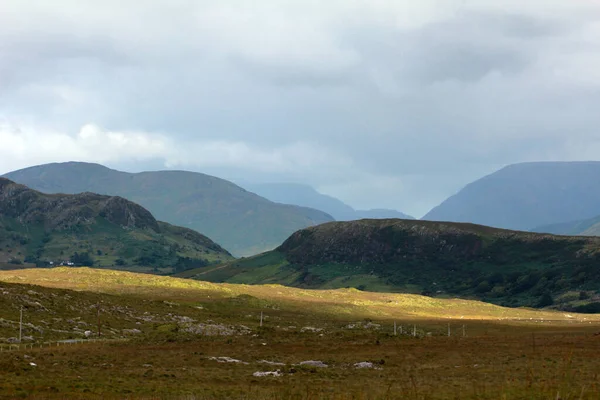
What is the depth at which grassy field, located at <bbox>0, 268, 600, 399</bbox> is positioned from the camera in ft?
120

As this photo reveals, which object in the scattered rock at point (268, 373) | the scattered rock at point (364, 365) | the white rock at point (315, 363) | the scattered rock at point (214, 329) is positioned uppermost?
the scattered rock at point (268, 373)

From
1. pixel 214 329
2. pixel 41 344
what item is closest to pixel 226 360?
pixel 41 344

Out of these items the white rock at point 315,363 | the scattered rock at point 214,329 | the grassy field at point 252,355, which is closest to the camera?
the grassy field at point 252,355

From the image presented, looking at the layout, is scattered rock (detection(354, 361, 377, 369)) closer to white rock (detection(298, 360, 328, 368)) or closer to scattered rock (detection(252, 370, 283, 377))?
white rock (detection(298, 360, 328, 368))

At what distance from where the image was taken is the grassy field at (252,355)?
36469mm

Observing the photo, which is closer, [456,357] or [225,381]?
[225,381]

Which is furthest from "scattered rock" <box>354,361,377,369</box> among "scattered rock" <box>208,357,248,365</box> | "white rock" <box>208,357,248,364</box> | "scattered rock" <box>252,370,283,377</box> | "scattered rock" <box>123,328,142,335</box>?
"scattered rock" <box>123,328,142,335</box>

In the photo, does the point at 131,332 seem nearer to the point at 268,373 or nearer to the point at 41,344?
the point at 41,344

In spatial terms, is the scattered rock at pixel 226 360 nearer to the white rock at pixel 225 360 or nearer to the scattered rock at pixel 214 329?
the white rock at pixel 225 360

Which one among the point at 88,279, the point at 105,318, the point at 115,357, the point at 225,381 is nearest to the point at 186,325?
the point at 105,318

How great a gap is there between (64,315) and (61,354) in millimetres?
31193

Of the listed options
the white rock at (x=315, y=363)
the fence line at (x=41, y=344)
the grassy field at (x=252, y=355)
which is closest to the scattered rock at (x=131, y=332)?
the grassy field at (x=252, y=355)

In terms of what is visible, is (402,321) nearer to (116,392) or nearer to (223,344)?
(223,344)

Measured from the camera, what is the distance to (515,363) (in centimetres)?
5497
